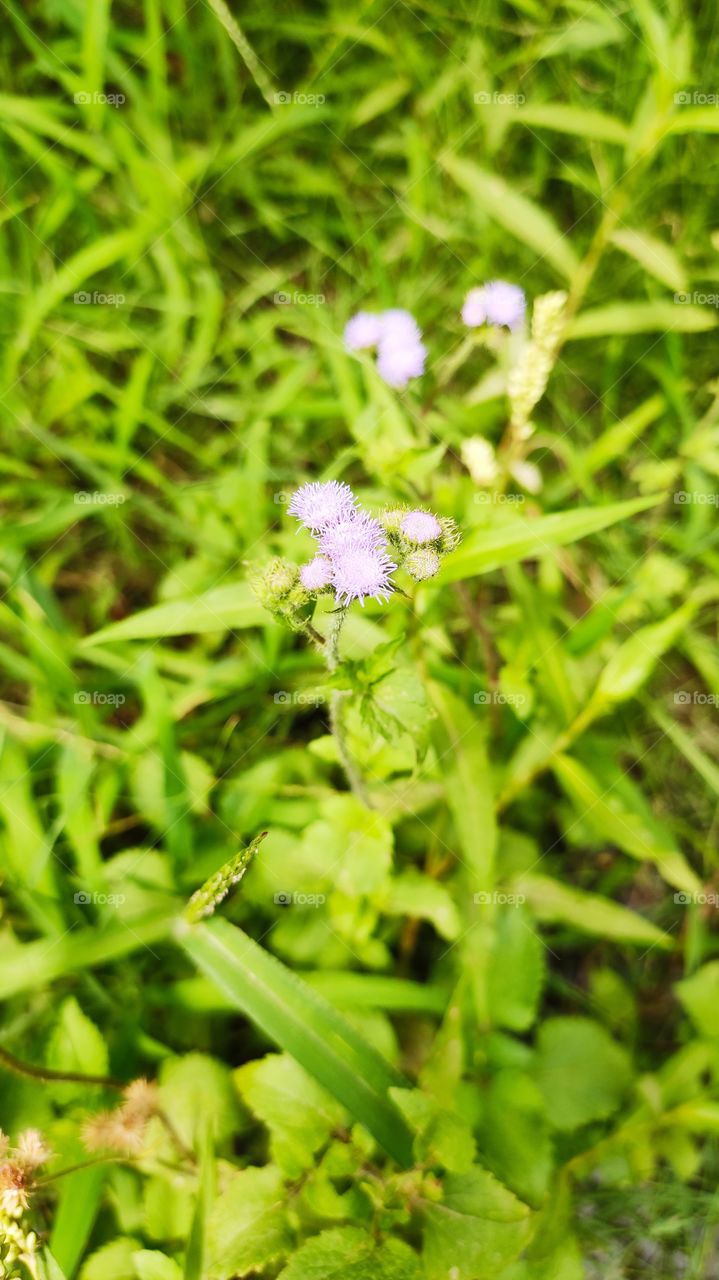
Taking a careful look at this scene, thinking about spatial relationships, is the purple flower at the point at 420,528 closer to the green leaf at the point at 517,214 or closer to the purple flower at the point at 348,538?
the purple flower at the point at 348,538

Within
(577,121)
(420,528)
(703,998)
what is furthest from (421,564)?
(577,121)

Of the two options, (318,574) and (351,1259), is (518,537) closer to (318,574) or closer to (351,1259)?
(318,574)

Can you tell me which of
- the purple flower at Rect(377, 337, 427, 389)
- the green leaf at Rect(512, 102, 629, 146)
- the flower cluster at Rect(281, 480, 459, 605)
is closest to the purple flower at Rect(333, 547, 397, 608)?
the flower cluster at Rect(281, 480, 459, 605)

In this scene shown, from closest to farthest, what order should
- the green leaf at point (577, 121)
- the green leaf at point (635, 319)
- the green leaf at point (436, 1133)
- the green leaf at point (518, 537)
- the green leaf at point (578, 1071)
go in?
1. the green leaf at point (436, 1133)
2. the green leaf at point (518, 537)
3. the green leaf at point (578, 1071)
4. the green leaf at point (577, 121)
5. the green leaf at point (635, 319)

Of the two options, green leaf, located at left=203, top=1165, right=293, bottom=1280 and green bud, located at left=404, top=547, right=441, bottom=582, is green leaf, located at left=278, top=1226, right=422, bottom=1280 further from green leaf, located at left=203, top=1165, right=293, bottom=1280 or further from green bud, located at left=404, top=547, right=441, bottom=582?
green bud, located at left=404, top=547, right=441, bottom=582

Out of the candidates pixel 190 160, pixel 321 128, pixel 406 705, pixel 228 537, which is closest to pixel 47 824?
pixel 228 537

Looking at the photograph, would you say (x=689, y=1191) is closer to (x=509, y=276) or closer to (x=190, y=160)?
(x=509, y=276)

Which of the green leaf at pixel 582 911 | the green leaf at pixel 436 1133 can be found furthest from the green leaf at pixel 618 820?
the green leaf at pixel 436 1133
